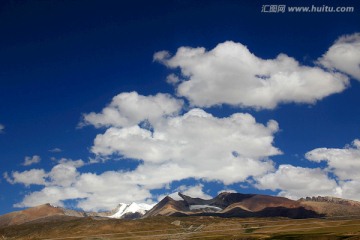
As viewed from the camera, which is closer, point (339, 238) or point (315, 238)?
point (339, 238)

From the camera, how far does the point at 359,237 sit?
16750 centimetres

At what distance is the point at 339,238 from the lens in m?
183

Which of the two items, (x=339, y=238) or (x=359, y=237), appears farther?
(x=339, y=238)

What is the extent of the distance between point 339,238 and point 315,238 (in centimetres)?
1638

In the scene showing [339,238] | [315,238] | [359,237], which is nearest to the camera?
[359,237]

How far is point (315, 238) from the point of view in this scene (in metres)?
198

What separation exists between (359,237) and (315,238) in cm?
3279

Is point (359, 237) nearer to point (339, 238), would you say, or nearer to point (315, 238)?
point (339, 238)

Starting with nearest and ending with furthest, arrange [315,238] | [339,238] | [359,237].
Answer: [359,237] → [339,238] → [315,238]

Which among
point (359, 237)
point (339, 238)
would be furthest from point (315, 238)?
point (359, 237)

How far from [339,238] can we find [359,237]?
1661cm

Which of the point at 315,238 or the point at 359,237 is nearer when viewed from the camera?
the point at 359,237
